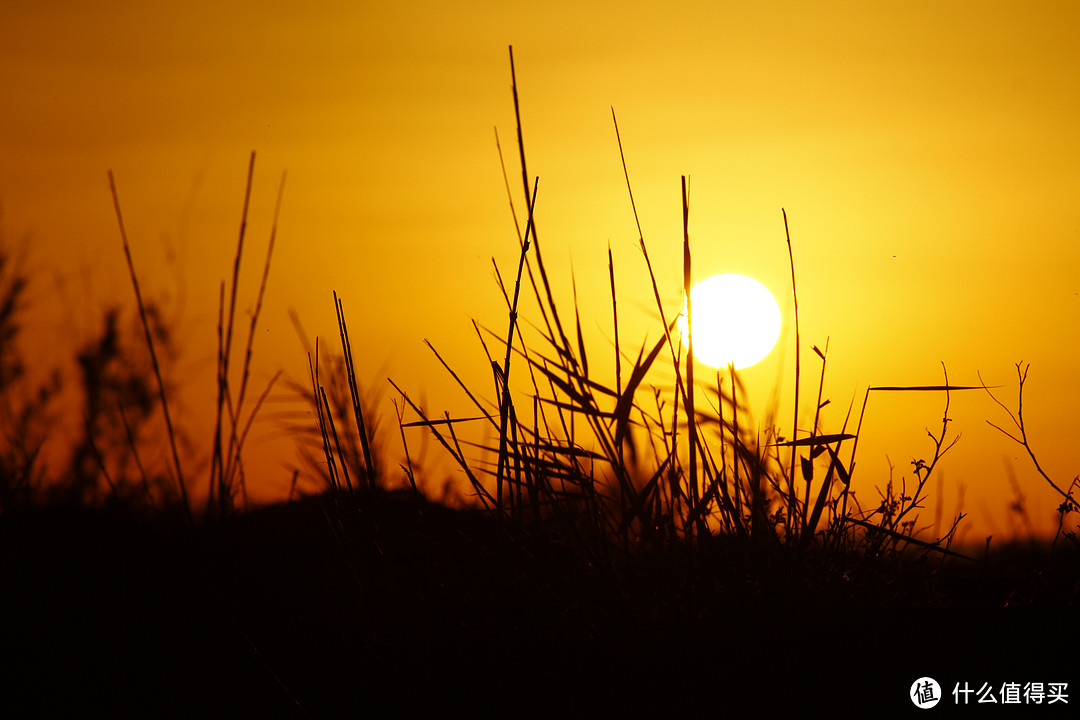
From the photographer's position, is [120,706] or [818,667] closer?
[818,667]

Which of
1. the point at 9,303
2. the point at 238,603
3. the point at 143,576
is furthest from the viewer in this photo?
the point at 9,303

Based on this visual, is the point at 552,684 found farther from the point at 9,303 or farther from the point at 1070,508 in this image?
the point at 9,303

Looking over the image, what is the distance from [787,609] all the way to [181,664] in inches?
46.6

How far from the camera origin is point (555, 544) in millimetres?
1558

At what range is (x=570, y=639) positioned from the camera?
1444mm

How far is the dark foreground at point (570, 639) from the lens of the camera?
1.31 meters

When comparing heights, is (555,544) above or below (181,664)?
above

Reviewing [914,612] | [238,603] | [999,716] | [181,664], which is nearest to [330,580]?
[238,603]

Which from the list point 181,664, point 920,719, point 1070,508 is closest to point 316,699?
point 181,664

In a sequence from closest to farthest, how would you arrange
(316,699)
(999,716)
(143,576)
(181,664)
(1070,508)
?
1. (999,716)
2. (316,699)
3. (1070,508)
4. (181,664)
5. (143,576)

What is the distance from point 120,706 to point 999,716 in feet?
4.45

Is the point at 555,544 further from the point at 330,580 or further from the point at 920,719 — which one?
the point at 330,580

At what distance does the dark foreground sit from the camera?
131 centimetres

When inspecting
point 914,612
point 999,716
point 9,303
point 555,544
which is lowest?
point 999,716
